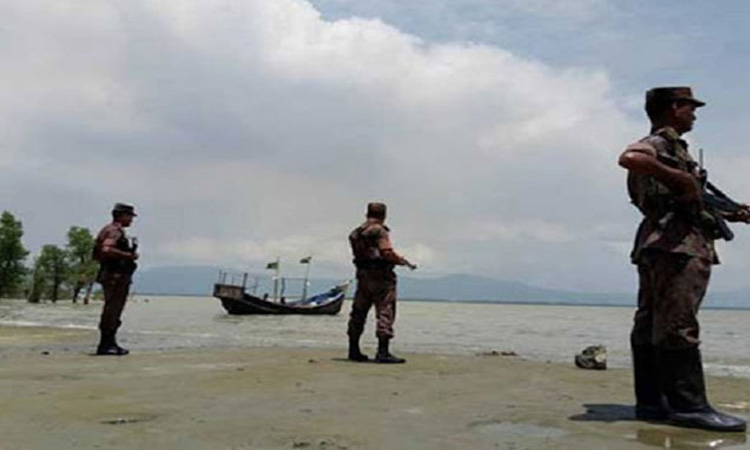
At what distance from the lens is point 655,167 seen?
4.75 metres

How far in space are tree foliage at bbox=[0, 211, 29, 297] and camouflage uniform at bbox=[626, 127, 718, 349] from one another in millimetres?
Answer: 80757

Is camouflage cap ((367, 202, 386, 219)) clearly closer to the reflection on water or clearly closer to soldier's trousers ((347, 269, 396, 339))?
soldier's trousers ((347, 269, 396, 339))

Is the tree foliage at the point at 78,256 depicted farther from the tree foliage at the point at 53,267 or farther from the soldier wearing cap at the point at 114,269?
the soldier wearing cap at the point at 114,269

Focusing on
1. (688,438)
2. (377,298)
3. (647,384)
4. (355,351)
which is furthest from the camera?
(355,351)

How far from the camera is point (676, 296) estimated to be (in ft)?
15.6

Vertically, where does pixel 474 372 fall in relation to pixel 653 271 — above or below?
below

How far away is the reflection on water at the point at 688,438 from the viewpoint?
4.23 metres

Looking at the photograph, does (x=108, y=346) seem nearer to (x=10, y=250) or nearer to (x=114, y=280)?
(x=114, y=280)

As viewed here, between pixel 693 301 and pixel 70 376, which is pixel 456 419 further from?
pixel 70 376

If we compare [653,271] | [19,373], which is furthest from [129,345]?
[653,271]

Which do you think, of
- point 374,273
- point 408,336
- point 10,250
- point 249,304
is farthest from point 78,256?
point 374,273

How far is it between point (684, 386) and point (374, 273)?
5.21 m

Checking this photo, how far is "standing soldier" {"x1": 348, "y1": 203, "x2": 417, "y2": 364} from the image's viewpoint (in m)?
9.50

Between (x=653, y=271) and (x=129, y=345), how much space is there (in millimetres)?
11099
